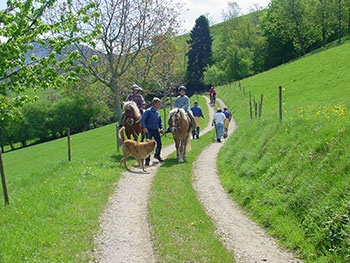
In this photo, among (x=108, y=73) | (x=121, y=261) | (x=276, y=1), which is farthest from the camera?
(x=276, y=1)

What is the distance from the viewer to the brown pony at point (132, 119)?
12953 millimetres

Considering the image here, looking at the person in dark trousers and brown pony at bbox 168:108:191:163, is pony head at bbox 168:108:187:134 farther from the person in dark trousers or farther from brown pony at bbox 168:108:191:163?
the person in dark trousers

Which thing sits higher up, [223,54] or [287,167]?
[223,54]

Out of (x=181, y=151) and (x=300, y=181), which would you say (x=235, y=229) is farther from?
(x=181, y=151)

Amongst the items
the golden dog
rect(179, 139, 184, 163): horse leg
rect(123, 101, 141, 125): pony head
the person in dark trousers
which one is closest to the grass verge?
the golden dog

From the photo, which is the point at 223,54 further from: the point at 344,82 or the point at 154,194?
the point at 154,194

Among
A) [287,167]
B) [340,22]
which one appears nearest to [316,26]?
[340,22]

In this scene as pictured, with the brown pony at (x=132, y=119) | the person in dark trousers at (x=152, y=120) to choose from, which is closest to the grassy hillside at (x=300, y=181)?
the person in dark trousers at (x=152, y=120)

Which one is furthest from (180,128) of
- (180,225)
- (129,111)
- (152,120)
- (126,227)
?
(126,227)

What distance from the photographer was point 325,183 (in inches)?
258

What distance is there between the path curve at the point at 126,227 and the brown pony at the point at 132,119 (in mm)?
3358

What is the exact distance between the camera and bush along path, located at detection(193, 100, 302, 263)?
5.67m

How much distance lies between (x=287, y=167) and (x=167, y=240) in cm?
402

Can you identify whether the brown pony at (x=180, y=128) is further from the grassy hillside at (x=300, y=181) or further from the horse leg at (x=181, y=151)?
the grassy hillside at (x=300, y=181)
